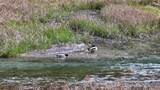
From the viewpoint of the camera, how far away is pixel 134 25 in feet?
84.4

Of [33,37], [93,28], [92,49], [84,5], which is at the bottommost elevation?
[92,49]

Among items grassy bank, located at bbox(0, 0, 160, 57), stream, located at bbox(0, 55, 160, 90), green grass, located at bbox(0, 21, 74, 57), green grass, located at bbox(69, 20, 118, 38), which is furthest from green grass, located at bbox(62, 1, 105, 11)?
stream, located at bbox(0, 55, 160, 90)

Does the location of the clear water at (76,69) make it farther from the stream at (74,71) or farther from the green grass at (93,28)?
the green grass at (93,28)

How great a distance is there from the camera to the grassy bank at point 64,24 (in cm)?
2105

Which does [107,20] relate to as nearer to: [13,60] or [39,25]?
[39,25]

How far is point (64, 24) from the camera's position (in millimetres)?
24328

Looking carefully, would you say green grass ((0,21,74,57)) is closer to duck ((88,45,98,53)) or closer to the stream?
the stream

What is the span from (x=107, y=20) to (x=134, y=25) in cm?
138

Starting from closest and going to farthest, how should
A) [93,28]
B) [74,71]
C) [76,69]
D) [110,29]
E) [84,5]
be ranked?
[74,71] → [76,69] → [93,28] → [110,29] → [84,5]

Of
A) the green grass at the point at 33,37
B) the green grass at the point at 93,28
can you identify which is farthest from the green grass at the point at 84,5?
the green grass at the point at 33,37

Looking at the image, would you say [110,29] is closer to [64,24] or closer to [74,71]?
[64,24]

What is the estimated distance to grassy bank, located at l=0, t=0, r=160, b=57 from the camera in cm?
2105

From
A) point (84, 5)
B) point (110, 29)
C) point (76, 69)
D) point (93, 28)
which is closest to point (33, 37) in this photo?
point (93, 28)

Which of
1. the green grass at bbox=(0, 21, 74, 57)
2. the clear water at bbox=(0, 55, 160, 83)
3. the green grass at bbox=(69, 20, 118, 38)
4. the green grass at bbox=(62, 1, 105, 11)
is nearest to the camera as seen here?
the clear water at bbox=(0, 55, 160, 83)
